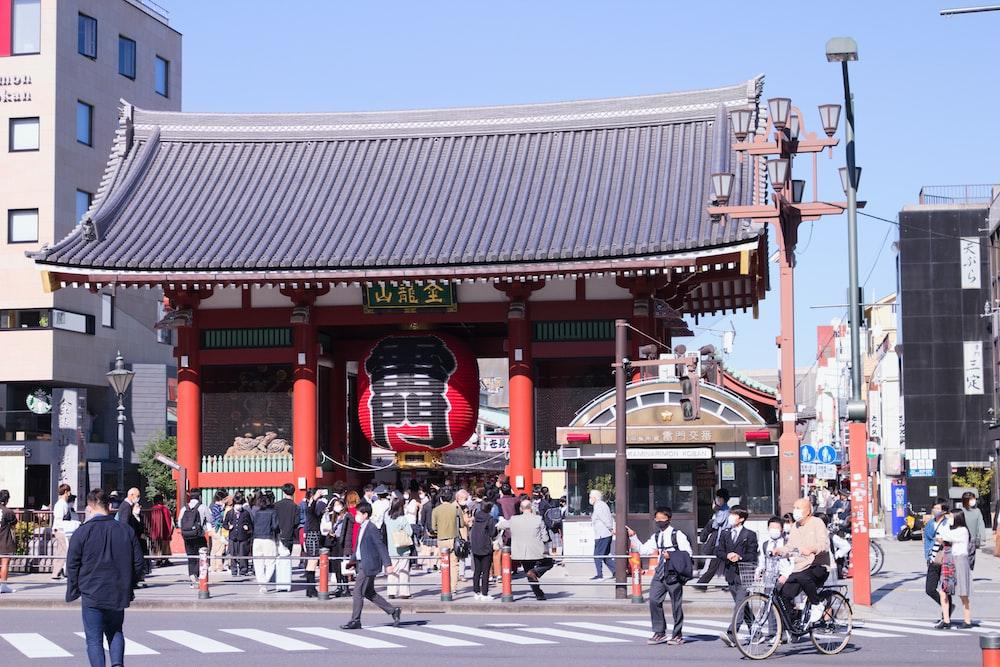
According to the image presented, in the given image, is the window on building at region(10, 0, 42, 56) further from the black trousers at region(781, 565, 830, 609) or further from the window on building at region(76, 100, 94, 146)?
the black trousers at region(781, 565, 830, 609)

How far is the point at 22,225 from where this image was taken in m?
58.1

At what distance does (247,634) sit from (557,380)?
15051 millimetres

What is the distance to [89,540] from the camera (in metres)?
14.5

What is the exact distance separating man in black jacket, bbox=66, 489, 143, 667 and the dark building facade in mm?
60093

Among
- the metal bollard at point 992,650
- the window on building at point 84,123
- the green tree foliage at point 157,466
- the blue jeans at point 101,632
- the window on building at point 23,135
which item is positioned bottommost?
the blue jeans at point 101,632

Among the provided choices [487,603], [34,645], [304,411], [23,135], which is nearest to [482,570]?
[487,603]

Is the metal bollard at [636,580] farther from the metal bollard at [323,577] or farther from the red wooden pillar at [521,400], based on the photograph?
the red wooden pillar at [521,400]

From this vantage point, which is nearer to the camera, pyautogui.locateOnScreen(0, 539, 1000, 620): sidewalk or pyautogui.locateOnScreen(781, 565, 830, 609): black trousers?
pyautogui.locateOnScreen(781, 565, 830, 609): black trousers

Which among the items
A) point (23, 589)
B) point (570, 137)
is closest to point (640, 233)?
point (570, 137)

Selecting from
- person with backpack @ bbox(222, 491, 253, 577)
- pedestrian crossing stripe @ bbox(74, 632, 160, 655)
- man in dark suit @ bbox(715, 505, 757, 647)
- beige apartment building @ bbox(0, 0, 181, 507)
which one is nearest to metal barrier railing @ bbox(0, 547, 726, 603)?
person with backpack @ bbox(222, 491, 253, 577)

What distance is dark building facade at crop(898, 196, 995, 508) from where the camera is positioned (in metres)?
69.2

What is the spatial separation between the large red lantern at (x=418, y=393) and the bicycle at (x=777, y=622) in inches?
642

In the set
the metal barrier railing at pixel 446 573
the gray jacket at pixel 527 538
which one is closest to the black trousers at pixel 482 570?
the metal barrier railing at pixel 446 573

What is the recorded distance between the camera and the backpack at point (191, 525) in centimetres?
2941
